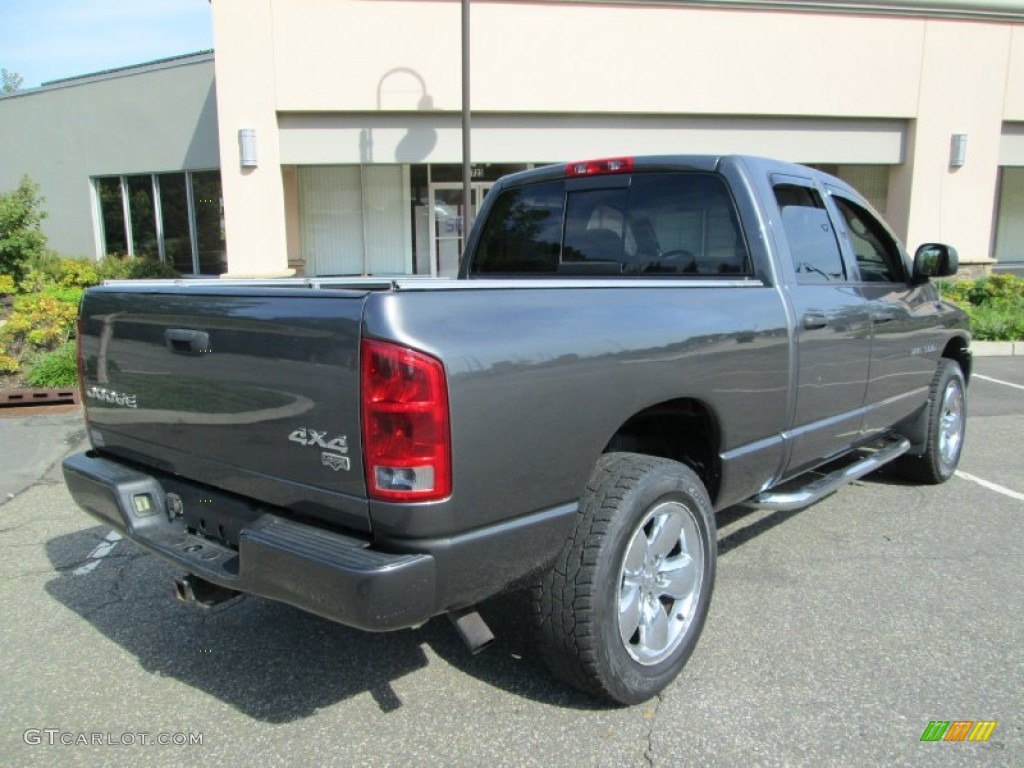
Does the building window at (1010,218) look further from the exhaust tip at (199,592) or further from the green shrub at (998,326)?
the exhaust tip at (199,592)

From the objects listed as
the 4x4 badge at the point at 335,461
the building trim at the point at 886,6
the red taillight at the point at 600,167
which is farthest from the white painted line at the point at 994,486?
the building trim at the point at 886,6

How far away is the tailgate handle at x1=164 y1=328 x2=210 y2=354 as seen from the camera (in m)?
2.52

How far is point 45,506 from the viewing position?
202 inches

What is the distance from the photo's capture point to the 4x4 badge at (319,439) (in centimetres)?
218

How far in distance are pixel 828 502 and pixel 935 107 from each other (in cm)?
1235

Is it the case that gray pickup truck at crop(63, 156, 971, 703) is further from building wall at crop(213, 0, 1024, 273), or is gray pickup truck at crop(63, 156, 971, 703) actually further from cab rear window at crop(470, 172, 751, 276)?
building wall at crop(213, 0, 1024, 273)

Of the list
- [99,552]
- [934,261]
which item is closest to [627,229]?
[934,261]

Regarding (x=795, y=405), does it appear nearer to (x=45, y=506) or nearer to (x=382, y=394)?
(x=382, y=394)

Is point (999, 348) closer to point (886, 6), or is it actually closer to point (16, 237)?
point (886, 6)

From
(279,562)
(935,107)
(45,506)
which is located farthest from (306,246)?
(279,562)

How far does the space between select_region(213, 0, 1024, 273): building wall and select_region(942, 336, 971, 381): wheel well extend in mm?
8850

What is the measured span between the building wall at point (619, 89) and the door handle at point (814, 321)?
408 inches

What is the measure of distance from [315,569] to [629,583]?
1161 millimetres

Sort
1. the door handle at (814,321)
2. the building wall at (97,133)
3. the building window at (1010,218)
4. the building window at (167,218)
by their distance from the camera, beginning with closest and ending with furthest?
1. the door handle at (814,321)
2. the building wall at (97,133)
3. the building window at (167,218)
4. the building window at (1010,218)
